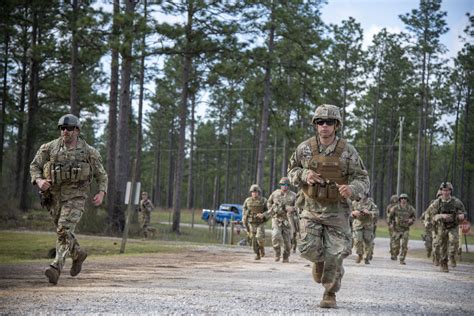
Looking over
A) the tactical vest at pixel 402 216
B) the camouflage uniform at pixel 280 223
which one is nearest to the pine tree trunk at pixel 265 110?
the tactical vest at pixel 402 216

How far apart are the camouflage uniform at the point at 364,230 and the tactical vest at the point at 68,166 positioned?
11.8 m

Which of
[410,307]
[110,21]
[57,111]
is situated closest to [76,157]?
[410,307]

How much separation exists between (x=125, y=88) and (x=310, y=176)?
64.4 feet

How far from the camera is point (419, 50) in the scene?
183 ft

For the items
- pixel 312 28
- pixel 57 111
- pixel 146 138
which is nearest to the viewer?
pixel 312 28

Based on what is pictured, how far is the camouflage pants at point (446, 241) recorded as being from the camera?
694 inches

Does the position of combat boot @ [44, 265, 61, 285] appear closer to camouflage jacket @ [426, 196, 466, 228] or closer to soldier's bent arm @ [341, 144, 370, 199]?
soldier's bent arm @ [341, 144, 370, 199]

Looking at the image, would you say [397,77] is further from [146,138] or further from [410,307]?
[410,307]

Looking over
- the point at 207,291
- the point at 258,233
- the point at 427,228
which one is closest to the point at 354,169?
the point at 207,291

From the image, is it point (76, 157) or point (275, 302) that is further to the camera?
point (76, 157)

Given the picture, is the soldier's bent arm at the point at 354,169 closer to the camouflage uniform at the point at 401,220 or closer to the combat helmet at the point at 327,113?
the combat helmet at the point at 327,113

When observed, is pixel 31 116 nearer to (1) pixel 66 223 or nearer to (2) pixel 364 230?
(2) pixel 364 230

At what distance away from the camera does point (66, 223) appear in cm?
1003

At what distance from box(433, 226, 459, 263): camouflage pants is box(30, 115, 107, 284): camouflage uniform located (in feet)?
34.6
